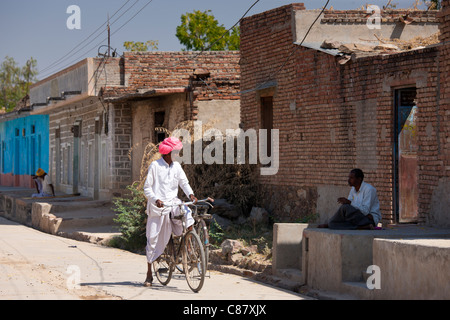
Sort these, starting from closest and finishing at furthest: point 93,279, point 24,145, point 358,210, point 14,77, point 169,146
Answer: point 169,146, point 358,210, point 93,279, point 24,145, point 14,77

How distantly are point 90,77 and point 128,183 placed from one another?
146 inches

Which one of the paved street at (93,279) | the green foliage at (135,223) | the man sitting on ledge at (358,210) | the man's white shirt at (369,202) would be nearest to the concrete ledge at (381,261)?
the man sitting on ledge at (358,210)

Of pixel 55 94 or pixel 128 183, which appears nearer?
pixel 128 183

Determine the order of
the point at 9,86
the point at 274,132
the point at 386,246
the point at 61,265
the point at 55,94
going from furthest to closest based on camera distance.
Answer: the point at 9,86 < the point at 55,94 < the point at 274,132 < the point at 61,265 < the point at 386,246

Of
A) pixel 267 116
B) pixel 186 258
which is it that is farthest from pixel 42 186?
pixel 186 258

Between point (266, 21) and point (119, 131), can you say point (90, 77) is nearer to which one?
point (119, 131)

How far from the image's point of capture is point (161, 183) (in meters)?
9.60

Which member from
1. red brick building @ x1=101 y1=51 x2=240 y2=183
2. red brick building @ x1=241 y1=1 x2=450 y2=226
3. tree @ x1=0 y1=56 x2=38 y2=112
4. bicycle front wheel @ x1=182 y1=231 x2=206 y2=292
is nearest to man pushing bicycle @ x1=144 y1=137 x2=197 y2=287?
bicycle front wheel @ x1=182 y1=231 x2=206 y2=292

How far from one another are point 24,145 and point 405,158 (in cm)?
3160

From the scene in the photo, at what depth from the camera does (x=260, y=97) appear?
55.7ft

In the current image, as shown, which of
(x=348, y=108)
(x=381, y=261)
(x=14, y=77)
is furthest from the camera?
(x=14, y=77)

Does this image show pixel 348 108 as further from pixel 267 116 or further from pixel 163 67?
pixel 163 67

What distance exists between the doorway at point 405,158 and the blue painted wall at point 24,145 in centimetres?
2518

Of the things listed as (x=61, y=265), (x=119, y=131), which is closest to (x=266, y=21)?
(x=61, y=265)
